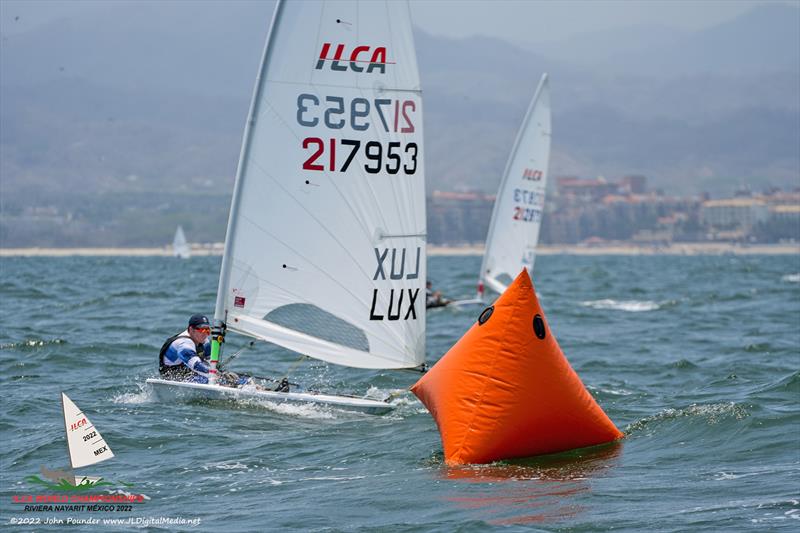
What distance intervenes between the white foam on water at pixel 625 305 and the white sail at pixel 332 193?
20.5 m

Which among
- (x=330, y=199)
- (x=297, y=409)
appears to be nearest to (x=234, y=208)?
(x=330, y=199)

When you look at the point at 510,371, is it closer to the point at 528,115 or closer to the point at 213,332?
the point at 213,332

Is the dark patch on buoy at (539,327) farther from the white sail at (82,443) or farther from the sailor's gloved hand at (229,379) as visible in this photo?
the sailor's gloved hand at (229,379)

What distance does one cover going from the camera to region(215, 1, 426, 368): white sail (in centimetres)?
1362

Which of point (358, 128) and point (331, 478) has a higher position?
point (358, 128)

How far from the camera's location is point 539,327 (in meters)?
11.3

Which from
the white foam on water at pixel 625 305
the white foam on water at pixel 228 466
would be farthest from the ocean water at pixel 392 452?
the white foam on water at pixel 625 305

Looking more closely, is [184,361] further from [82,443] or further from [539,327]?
[539,327]

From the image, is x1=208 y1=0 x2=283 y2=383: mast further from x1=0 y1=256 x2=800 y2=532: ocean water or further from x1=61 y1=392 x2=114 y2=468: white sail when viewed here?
x1=61 y1=392 x2=114 y2=468: white sail

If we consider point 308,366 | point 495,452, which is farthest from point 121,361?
point 495,452

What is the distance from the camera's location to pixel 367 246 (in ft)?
46.6

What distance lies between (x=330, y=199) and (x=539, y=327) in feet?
12.2

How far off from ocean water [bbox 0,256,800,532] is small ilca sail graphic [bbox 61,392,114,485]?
0.49ft

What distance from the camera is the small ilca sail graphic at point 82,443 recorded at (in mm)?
10141
